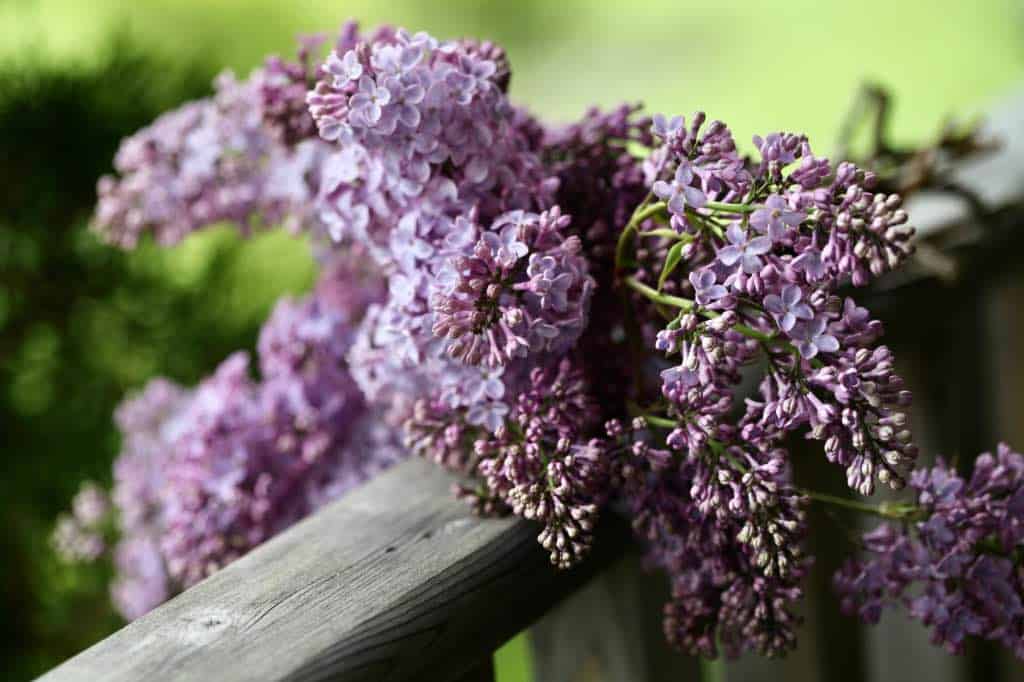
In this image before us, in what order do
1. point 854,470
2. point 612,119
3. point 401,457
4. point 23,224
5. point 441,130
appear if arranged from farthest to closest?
point 23,224 → point 401,457 → point 612,119 → point 441,130 → point 854,470

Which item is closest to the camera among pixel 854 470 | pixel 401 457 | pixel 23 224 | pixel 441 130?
pixel 854 470

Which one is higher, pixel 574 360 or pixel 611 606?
pixel 574 360

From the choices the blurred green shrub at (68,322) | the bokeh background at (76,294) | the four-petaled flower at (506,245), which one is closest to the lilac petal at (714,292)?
the four-petaled flower at (506,245)

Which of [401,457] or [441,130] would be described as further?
[401,457]

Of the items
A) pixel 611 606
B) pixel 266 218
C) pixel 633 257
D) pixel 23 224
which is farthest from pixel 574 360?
pixel 23 224

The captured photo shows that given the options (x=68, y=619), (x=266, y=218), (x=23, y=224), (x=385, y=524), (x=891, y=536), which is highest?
(x=23, y=224)

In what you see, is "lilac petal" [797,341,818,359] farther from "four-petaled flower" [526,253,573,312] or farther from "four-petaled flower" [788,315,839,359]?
"four-petaled flower" [526,253,573,312]

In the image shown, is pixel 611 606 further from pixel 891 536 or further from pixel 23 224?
pixel 23 224

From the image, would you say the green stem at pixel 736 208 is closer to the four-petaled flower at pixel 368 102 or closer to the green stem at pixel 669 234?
the green stem at pixel 669 234
